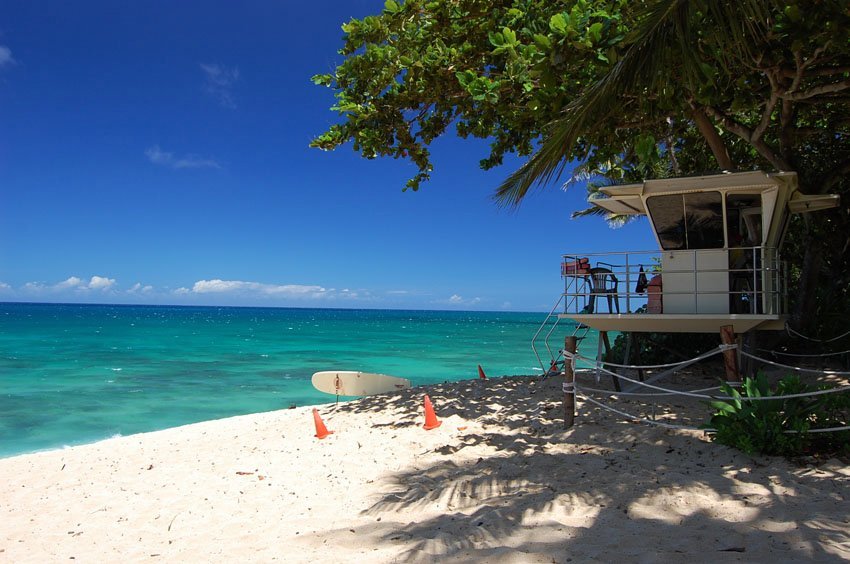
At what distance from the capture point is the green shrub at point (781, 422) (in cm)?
627

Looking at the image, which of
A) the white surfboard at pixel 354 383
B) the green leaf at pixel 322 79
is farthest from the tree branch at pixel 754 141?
the white surfboard at pixel 354 383

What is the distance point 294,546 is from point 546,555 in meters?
2.30

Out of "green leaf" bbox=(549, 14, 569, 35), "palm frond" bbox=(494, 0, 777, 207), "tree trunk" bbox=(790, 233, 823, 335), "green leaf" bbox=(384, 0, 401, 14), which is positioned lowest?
"tree trunk" bbox=(790, 233, 823, 335)

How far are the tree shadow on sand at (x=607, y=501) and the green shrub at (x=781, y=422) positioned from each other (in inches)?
7.4

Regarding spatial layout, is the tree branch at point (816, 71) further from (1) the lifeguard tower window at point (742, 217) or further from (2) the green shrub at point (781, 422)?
(2) the green shrub at point (781, 422)

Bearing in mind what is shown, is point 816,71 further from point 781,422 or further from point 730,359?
point 781,422

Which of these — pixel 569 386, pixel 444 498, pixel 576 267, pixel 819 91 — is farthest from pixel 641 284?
pixel 444 498

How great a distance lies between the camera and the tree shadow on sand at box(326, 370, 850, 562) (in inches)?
175

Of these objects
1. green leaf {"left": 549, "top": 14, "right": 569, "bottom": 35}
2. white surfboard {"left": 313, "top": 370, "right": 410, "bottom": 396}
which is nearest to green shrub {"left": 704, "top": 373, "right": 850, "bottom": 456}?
green leaf {"left": 549, "top": 14, "right": 569, "bottom": 35}

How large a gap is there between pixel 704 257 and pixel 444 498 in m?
6.45

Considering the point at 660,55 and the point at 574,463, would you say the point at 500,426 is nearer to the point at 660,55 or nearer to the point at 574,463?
the point at 574,463

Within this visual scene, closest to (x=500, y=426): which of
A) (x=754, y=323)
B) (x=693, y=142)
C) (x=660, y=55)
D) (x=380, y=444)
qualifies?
(x=380, y=444)

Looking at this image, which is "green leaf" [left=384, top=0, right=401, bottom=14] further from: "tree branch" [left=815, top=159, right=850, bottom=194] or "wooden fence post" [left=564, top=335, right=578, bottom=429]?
"tree branch" [left=815, top=159, right=850, bottom=194]

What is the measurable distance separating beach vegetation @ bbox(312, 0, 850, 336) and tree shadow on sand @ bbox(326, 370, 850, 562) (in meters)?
3.20
